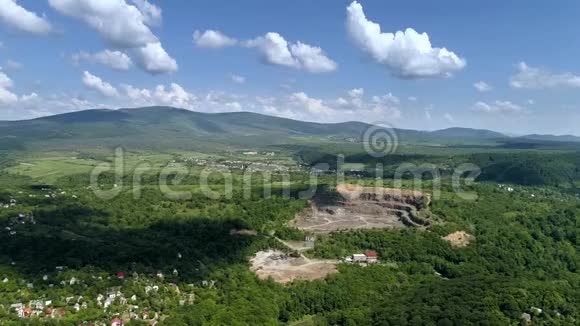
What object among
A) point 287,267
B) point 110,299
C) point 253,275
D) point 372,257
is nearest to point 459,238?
point 372,257

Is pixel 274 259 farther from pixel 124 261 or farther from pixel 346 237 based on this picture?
pixel 124 261

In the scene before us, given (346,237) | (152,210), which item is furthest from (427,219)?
(152,210)

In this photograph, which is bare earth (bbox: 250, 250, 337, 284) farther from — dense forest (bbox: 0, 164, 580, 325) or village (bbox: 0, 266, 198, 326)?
village (bbox: 0, 266, 198, 326)

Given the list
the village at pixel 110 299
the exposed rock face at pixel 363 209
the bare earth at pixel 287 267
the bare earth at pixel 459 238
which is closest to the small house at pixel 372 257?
the bare earth at pixel 287 267

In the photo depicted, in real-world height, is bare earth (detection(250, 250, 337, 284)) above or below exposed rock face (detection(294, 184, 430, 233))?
below

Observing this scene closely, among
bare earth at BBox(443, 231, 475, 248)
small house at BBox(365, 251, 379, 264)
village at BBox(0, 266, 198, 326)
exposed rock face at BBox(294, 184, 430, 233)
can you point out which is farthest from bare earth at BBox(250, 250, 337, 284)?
bare earth at BBox(443, 231, 475, 248)
